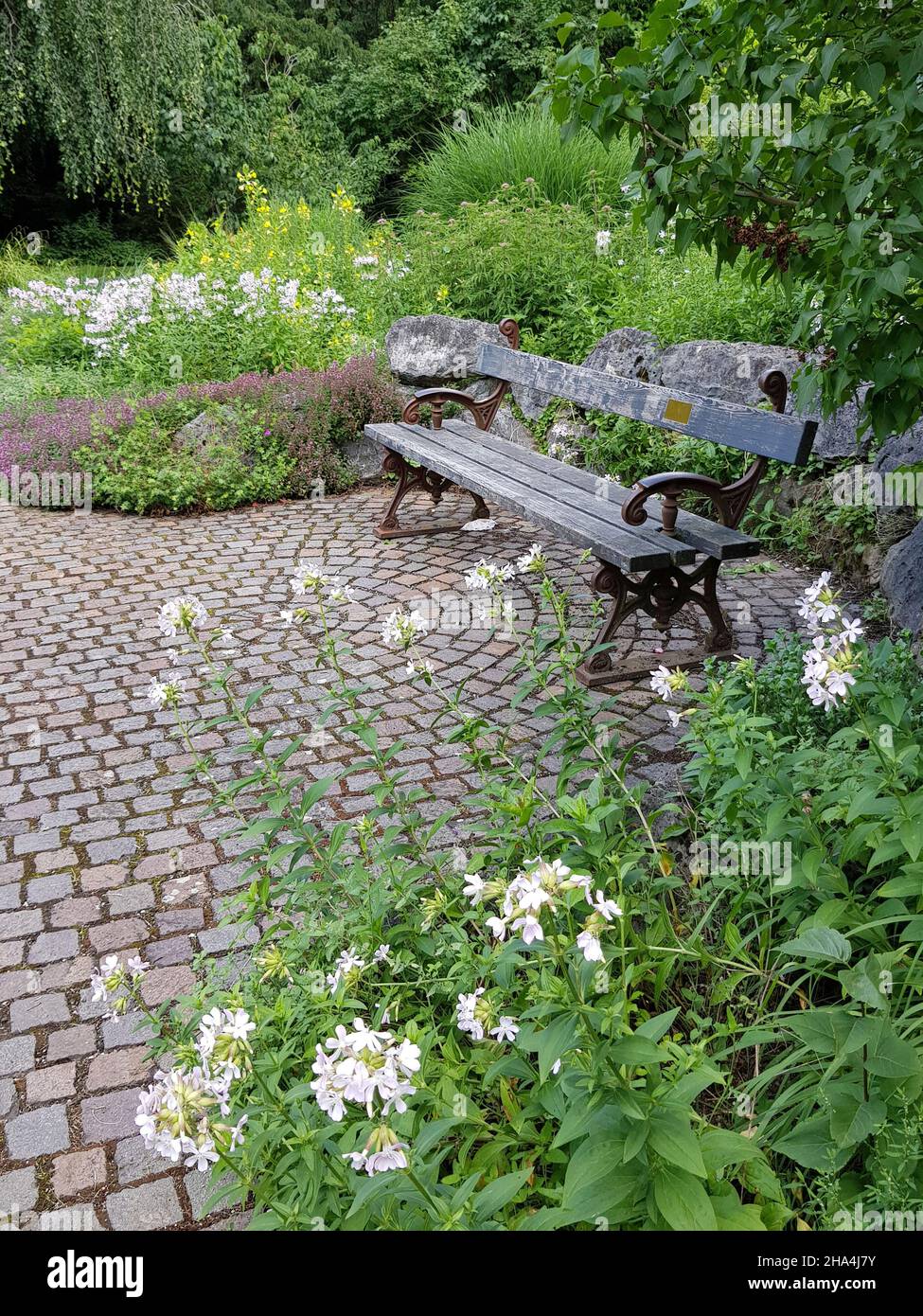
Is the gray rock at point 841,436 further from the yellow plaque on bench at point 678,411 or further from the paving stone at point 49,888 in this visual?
the paving stone at point 49,888

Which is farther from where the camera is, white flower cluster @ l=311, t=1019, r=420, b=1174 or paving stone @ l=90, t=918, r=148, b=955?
paving stone @ l=90, t=918, r=148, b=955

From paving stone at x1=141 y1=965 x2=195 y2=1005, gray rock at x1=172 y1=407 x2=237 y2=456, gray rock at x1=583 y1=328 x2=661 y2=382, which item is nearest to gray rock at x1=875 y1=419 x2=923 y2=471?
gray rock at x1=583 y1=328 x2=661 y2=382

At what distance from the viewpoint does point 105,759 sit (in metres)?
4.10

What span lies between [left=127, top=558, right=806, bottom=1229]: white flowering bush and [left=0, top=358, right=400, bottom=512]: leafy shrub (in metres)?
4.51

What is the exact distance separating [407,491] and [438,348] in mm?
1884

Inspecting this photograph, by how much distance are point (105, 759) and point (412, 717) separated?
124 centimetres

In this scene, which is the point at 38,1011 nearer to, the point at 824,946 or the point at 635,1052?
the point at 635,1052

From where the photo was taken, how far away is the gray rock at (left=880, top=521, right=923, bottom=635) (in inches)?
163

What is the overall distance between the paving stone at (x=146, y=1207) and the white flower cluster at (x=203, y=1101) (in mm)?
732

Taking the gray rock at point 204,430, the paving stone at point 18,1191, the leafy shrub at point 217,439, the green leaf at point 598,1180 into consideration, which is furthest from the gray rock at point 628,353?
the green leaf at point 598,1180

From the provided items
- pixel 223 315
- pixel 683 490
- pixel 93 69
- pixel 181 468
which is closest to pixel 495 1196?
pixel 683 490

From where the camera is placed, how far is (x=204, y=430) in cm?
762

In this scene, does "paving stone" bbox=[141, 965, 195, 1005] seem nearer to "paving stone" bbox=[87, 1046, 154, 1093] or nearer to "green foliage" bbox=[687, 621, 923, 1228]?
"paving stone" bbox=[87, 1046, 154, 1093]

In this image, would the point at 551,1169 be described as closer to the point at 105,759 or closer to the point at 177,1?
the point at 105,759
